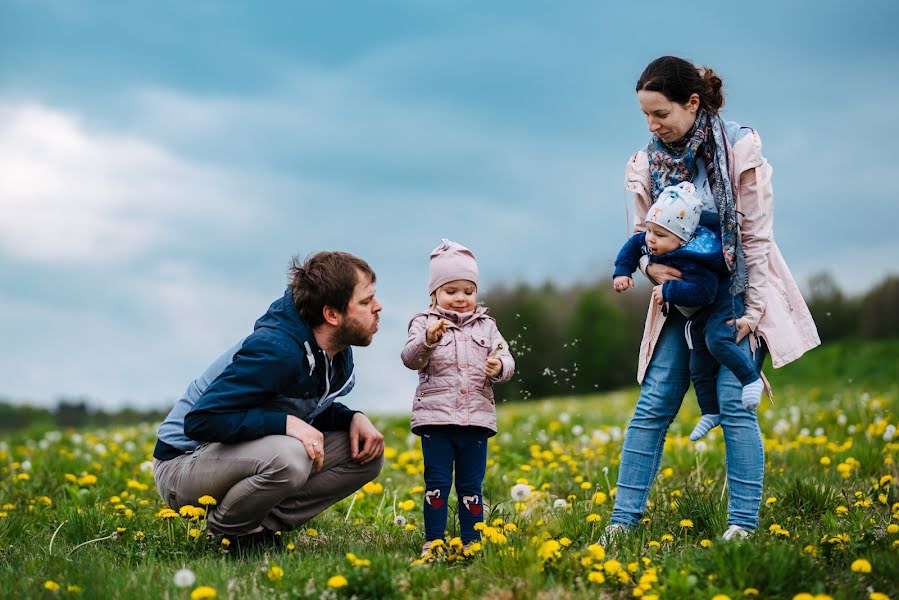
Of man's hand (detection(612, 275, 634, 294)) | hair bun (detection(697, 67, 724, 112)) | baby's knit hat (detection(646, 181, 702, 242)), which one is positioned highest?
hair bun (detection(697, 67, 724, 112))

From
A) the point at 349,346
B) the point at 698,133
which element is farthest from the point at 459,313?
the point at 698,133

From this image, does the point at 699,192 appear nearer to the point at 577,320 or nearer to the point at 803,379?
the point at 803,379

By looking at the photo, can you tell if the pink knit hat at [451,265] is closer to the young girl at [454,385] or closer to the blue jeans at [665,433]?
the young girl at [454,385]

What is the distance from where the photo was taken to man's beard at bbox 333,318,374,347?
190 inches

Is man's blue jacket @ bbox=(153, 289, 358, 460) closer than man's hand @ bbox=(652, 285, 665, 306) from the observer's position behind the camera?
Yes

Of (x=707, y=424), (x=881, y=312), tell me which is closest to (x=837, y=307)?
(x=881, y=312)

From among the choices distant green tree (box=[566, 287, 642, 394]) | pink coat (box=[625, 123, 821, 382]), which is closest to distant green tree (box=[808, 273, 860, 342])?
distant green tree (box=[566, 287, 642, 394])

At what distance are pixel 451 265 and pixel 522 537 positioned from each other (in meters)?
1.43

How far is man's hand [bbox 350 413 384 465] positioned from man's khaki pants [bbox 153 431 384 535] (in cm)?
7

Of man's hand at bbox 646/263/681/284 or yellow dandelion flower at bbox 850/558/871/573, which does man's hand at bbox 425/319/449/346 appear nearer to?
man's hand at bbox 646/263/681/284

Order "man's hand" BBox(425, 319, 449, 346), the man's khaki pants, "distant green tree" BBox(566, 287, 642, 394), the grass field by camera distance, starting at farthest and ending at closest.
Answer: "distant green tree" BBox(566, 287, 642, 394) < the man's khaki pants < "man's hand" BBox(425, 319, 449, 346) < the grass field

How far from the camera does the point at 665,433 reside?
16.7ft

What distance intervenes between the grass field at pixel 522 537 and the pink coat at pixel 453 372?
615mm

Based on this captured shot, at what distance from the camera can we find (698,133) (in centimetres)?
484
